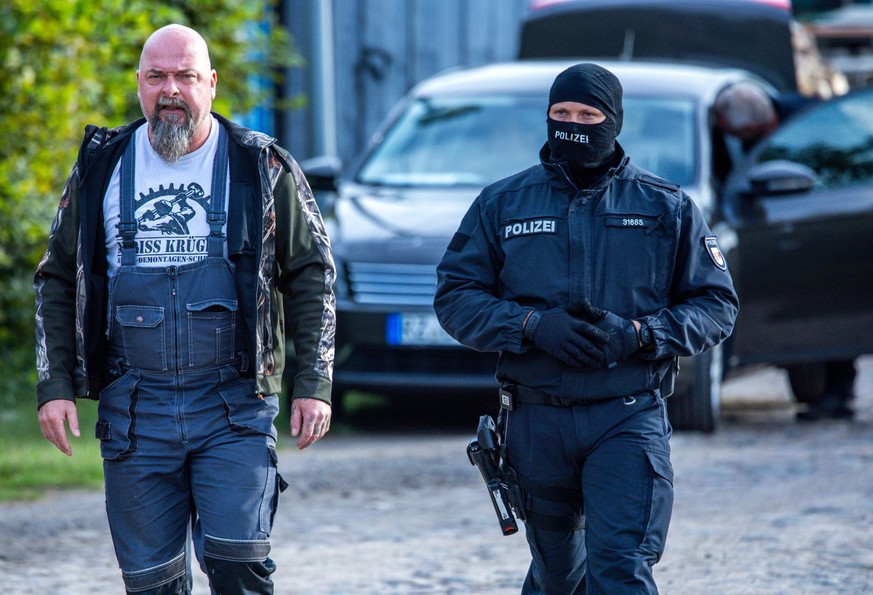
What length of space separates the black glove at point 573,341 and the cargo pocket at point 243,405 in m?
0.74

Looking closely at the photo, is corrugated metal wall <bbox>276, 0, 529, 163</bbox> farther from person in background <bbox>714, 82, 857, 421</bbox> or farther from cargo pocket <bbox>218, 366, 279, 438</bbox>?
cargo pocket <bbox>218, 366, 279, 438</bbox>

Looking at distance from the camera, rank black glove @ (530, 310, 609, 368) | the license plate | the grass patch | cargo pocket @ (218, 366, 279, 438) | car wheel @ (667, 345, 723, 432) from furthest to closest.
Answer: car wheel @ (667, 345, 723, 432)
the license plate
the grass patch
cargo pocket @ (218, 366, 279, 438)
black glove @ (530, 310, 609, 368)

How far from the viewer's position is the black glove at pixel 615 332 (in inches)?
147

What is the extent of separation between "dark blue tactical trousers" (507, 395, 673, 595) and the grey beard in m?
1.11

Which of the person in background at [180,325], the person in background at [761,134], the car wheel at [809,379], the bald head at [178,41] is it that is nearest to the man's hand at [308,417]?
the person in background at [180,325]

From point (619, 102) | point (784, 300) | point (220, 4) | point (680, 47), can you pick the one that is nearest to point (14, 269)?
point (220, 4)

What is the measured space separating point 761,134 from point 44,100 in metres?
4.35

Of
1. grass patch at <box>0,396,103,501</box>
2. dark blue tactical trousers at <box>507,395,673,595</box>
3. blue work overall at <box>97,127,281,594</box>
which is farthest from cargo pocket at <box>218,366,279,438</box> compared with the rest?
grass patch at <box>0,396,103,501</box>

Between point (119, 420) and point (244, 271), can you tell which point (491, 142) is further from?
point (119, 420)

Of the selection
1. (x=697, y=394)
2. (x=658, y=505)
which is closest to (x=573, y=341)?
(x=658, y=505)

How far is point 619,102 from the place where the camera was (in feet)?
13.0

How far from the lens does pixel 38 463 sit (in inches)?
287

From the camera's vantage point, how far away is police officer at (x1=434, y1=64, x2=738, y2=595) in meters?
3.78

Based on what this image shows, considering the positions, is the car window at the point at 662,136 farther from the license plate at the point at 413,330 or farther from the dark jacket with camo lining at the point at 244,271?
the dark jacket with camo lining at the point at 244,271
